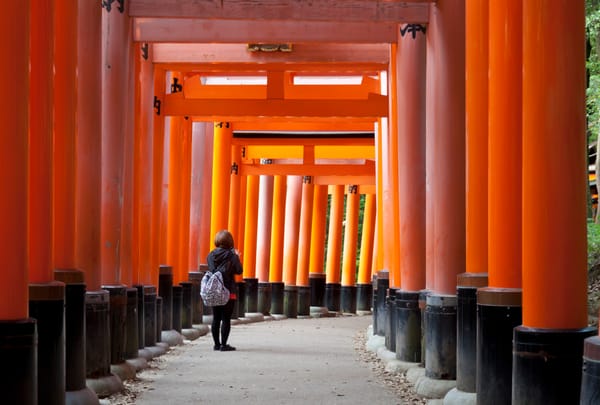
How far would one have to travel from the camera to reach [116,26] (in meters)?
11.2

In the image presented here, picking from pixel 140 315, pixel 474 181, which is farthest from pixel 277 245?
pixel 474 181

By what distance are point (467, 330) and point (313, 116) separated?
26.2ft

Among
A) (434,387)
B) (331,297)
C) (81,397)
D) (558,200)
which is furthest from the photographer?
(331,297)

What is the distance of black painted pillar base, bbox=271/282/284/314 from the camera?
2456 cm

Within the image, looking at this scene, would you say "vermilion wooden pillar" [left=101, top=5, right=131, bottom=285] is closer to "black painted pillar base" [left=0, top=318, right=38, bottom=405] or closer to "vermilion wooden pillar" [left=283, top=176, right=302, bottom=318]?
"black painted pillar base" [left=0, top=318, right=38, bottom=405]

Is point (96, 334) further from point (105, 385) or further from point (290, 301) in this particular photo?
point (290, 301)

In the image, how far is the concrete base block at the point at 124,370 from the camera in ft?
33.5

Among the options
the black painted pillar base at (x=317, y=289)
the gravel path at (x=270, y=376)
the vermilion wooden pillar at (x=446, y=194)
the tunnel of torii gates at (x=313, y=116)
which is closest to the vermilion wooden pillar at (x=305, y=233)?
the black painted pillar base at (x=317, y=289)

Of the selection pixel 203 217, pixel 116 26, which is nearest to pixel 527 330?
pixel 116 26

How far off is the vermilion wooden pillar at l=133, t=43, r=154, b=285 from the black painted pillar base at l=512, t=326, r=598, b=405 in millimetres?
7310

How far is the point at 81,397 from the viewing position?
805cm

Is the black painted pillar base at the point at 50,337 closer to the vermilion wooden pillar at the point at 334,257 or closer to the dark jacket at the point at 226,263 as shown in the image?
the dark jacket at the point at 226,263

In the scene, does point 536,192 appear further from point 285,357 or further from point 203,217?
point 203,217

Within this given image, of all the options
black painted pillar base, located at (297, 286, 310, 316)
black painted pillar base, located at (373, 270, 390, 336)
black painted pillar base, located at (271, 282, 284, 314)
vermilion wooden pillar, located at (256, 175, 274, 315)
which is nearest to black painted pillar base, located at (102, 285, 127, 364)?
black painted pillar base, located at (373, 270, 390, 336)
